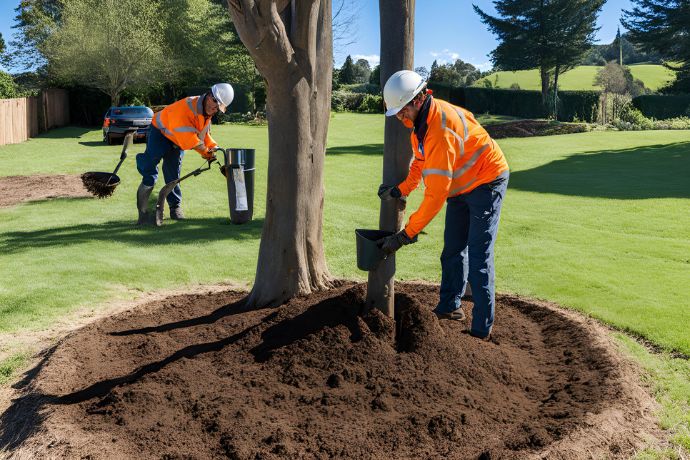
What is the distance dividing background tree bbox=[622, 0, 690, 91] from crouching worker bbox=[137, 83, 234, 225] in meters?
43.5

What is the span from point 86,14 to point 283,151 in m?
34.1

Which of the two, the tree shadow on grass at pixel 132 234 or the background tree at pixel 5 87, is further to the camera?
the background tree at pixel 5 87

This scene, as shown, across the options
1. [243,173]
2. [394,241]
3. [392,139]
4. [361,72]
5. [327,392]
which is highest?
[361,72]

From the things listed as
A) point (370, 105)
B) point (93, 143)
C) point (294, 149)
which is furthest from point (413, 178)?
point (370, 105)

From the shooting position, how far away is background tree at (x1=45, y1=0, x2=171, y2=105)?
33719 millimetres

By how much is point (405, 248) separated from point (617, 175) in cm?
878

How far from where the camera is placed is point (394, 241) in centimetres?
482

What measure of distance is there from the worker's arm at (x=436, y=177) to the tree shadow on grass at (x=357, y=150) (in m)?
16.1

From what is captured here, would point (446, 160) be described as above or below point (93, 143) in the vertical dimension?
above

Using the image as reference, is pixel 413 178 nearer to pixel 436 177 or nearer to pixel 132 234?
pixel 436 177

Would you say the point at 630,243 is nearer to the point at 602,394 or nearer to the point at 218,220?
the point at 602,394

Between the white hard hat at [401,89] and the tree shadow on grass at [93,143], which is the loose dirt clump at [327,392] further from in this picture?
the tree shadow on grass at [93,143]

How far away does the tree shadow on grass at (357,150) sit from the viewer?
2098 centimetres

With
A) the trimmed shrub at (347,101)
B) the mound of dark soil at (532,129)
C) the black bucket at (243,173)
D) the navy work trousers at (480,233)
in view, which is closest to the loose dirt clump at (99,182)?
the black bucket at (243,173)
